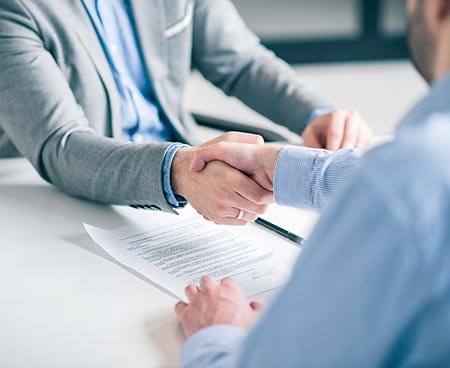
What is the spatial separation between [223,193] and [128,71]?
59cm

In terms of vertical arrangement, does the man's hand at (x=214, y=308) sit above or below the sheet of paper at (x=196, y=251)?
above

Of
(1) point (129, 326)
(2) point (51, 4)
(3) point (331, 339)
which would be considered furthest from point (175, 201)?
(3) point (331, 339)

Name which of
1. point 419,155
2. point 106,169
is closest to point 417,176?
point 419,155

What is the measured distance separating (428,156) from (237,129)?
4.10 feet

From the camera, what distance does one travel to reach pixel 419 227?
0.49 m

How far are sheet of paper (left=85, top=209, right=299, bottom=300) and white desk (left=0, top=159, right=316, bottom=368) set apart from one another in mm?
27

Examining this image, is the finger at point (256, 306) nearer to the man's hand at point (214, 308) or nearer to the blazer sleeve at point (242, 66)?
the man's hand at point (214, 308)

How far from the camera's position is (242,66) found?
1807 millimetres

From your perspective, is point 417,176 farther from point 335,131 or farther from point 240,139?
point 335,131

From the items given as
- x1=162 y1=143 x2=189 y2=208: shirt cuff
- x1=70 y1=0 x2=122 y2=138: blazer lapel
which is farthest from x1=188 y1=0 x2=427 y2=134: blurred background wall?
x1=162 y1=143 x2=189 y2=208: shirt cuff

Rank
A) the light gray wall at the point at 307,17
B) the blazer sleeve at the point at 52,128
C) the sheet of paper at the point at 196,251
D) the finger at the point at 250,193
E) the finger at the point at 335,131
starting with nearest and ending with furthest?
the sheet of paper at the point at 196,251, the finger at the point at 250,193, the blazer sleeve at the point at 52,128, the finger at the point at 335,131, the light gray wall at the point at 307,17

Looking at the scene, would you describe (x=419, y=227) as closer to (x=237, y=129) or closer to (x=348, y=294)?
(x=348, y=294)

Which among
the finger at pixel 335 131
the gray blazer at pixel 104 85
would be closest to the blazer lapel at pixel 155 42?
the gray blazer at pixel 104 85

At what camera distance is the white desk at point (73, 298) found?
0.82 metres
